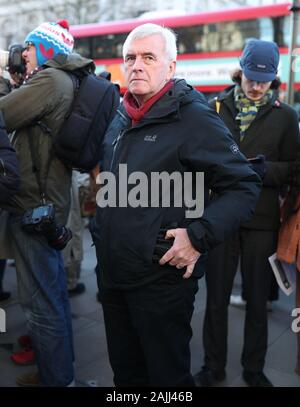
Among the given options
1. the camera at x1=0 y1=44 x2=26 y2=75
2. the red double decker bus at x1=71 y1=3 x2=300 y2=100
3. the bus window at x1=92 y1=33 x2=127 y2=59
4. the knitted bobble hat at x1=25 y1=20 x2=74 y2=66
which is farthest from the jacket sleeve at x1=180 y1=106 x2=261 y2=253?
the bus window at x1=92 y1=33 x2=127 y2=59

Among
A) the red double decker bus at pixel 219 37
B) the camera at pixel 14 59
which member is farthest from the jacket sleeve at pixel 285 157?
the red double decker bus at pixel 219 37

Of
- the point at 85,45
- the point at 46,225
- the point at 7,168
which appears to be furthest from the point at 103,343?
the point at 85,45

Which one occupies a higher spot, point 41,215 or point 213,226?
point 213,226

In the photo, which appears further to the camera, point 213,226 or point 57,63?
point 57,63

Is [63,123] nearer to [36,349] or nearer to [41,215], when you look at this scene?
[41,215]

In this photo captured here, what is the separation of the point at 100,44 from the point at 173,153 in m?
12.7

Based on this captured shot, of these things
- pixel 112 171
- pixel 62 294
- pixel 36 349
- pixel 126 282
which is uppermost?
pixel 112 171

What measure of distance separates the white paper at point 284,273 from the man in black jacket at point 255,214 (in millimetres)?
64

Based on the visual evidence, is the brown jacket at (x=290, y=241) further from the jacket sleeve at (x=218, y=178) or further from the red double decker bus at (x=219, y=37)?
the red double decker bus at (x=219, y=37)

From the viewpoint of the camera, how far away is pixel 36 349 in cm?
236

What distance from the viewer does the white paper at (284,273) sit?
2.55 meters

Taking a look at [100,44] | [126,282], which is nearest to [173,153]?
[126,282]

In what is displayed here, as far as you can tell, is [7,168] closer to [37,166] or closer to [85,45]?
[37,166]

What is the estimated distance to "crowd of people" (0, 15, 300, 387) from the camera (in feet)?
5.58
